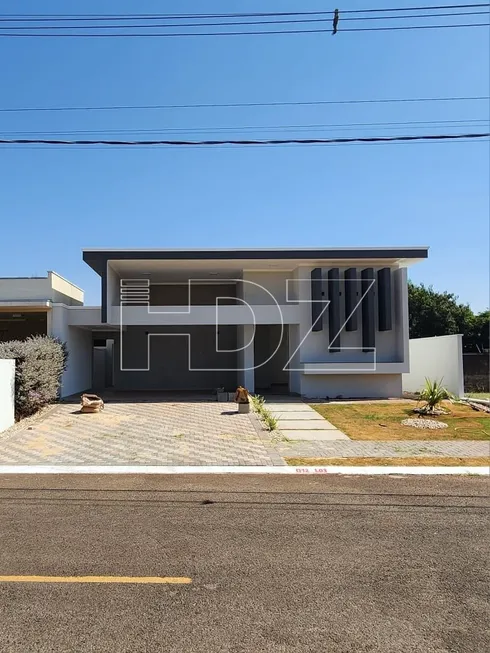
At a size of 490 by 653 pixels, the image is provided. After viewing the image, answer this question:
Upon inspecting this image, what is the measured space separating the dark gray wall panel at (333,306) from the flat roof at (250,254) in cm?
74

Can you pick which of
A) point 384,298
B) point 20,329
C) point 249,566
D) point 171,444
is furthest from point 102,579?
point 20,329

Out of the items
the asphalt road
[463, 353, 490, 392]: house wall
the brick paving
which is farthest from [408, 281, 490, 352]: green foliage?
the asphalt road

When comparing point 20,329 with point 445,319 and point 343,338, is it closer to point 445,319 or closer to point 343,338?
point 343,338

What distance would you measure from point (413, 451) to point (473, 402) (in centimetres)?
871

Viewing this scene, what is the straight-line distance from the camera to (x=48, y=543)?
4477 millimetres

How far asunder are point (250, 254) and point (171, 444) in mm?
9146

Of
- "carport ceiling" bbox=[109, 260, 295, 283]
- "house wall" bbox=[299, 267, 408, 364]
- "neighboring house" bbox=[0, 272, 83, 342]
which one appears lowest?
"house wall" bbox=[299, 267, 408, 364]

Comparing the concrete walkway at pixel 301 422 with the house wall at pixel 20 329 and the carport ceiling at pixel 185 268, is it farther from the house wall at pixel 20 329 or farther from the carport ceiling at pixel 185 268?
the house wall at pixel 20 329

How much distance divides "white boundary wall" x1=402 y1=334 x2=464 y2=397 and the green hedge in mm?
14845

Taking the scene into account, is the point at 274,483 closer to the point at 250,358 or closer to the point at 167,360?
the point at 250,358

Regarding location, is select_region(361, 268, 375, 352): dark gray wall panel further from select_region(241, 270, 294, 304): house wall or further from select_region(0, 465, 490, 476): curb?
select_region(0, 465, 490, 476): curb

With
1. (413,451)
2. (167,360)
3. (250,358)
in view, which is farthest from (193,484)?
(167,360)

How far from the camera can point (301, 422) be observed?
12648mm

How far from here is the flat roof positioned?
658 inches
